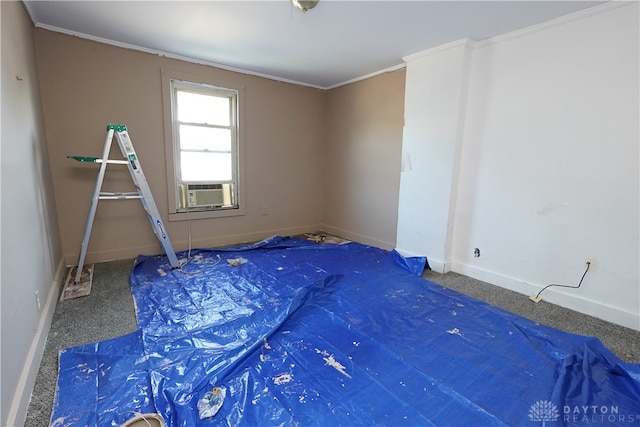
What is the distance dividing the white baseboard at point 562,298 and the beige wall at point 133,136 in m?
2.73

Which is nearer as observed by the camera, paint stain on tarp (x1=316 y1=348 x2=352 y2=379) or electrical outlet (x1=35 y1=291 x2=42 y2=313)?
paint stain on tarp (x1=316 y1=348 x2=352 y2=379)

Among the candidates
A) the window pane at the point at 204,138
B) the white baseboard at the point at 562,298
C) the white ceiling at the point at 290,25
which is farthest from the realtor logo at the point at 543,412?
the window pane at the point at 204,138

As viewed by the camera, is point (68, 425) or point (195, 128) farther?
point (195, 128)

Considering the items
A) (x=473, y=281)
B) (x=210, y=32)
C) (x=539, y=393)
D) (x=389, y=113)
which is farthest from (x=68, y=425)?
(x=389, y=113)

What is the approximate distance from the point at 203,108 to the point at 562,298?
4284 mm

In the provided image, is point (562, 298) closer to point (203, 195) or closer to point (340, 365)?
point (340, 365)

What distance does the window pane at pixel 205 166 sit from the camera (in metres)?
3.82

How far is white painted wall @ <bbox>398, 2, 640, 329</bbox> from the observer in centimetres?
223

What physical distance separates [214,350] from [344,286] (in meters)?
1.29

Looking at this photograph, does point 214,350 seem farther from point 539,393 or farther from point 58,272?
point 58,272

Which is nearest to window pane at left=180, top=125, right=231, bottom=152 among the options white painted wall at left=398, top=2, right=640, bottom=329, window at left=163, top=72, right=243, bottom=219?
window at left=163, top=72, right=243, bottom=219

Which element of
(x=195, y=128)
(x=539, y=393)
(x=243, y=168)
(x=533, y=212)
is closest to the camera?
(x=539, y=393)

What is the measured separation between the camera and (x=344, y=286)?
2.80m

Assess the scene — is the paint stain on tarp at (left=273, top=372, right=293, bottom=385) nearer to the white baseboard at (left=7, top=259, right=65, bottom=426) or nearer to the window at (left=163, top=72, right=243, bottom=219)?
the white baseboard at (left=7, top=259, right=65, bottom=426)
